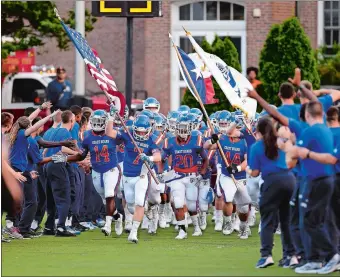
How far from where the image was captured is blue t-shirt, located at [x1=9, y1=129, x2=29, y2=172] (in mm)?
20656

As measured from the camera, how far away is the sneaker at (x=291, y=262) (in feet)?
52.9

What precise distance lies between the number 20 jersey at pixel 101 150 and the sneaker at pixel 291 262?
5.67 metres

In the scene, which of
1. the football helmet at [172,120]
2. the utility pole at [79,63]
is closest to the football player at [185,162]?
the football helmet at [172,120]

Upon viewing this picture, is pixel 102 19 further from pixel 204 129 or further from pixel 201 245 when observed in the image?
pixel 201 245

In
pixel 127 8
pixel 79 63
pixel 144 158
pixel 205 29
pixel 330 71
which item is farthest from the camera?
pixel 205 29

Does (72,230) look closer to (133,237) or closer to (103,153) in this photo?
(103,153)

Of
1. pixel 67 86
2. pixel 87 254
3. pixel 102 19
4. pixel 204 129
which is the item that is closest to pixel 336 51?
pixel 102 19

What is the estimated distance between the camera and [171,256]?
17.8m

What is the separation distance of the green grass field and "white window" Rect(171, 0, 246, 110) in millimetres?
21047

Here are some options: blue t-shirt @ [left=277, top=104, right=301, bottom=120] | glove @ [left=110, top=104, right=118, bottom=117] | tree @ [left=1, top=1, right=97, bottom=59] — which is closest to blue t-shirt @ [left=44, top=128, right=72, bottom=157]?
glove @ [left=110, top=104, right=118, bottom=117]

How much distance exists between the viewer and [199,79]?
77.1 ft

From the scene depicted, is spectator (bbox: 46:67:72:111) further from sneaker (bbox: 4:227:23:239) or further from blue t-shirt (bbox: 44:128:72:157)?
sneaker (bbox: 4:227:23:239)

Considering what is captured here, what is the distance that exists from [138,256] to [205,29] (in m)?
25.6

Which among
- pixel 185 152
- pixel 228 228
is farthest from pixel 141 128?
pixel 228 228
